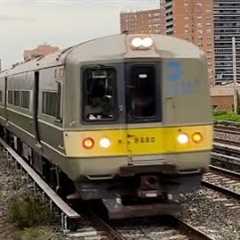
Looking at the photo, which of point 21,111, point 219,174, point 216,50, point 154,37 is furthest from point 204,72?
point 216,50

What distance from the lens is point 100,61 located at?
9.61 metres

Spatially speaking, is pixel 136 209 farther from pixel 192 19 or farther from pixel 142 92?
pixel 192 19

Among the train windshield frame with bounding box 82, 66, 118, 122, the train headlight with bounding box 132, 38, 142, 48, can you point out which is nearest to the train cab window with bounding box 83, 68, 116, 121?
the train windshield frame with bounding box 82, 66, 118, 122

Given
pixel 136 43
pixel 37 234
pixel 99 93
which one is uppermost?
pixel 136 43

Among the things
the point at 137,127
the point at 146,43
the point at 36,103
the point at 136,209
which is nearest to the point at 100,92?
the point at 137,127

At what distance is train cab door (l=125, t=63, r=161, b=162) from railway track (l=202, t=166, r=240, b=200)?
302 cm

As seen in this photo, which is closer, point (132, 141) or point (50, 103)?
point (132, 141)

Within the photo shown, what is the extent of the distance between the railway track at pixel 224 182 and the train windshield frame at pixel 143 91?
3.10 meters

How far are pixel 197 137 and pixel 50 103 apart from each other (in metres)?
2.75

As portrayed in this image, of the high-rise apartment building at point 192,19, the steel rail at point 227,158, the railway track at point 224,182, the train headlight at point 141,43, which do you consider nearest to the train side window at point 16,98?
the railway track at point 224,182

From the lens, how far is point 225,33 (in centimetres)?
6962

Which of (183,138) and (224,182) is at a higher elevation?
(183,138)

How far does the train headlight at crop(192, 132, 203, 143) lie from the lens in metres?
9.81

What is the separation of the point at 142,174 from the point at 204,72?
1.74 metres
